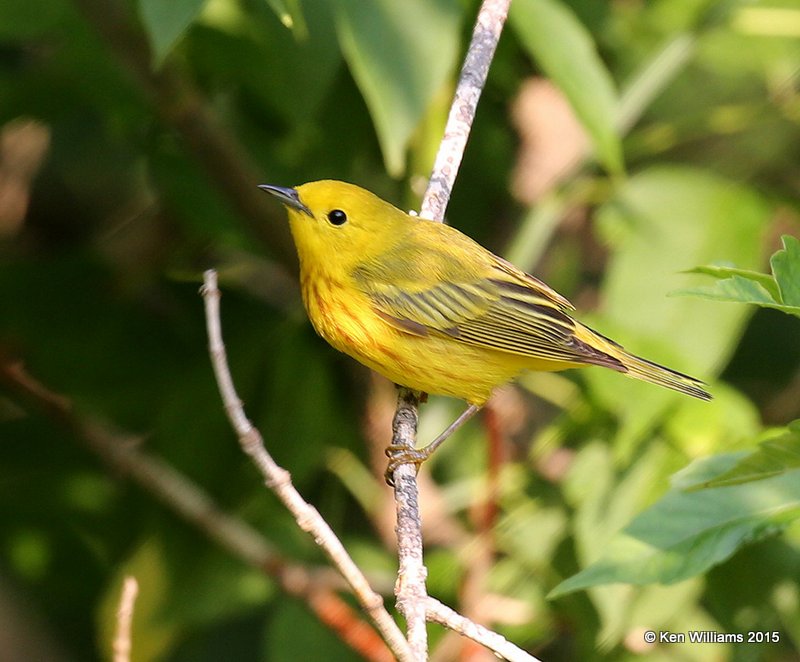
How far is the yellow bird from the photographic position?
3492 millimetres

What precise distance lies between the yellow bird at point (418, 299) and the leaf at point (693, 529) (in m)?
1.04

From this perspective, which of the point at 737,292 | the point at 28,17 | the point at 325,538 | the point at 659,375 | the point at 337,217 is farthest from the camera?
the point at 337,217

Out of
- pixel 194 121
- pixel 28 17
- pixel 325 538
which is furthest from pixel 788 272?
pixel 28 17

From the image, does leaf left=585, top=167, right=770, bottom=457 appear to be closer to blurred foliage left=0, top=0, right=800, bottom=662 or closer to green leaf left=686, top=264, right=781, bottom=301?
blurred foliage left=0, top=0, right=800, bottom=662

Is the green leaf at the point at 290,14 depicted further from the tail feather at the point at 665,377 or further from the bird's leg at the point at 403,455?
the tail feather at the point at 665,377

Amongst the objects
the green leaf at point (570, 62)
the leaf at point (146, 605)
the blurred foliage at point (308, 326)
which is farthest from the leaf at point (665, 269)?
the leaf at point (146, 605)

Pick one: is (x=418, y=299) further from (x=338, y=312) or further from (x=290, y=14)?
(x=290, y=14)

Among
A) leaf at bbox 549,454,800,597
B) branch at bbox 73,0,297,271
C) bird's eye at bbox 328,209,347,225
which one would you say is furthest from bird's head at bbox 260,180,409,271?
leaf at bbox 549,454,800,597

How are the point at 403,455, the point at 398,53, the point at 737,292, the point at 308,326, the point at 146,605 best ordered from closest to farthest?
the point at 737,292, the point at 398,53, the point at 403,455, the point at 146,605, the point at 308,326

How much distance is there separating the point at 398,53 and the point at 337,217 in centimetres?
91

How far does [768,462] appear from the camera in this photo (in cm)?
214

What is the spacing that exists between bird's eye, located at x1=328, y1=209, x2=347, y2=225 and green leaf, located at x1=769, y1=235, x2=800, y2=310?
6.09ft

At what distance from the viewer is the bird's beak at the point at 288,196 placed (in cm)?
347

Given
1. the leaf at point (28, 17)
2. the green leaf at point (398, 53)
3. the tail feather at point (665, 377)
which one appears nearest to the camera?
the green leaf at point (398, 53)
